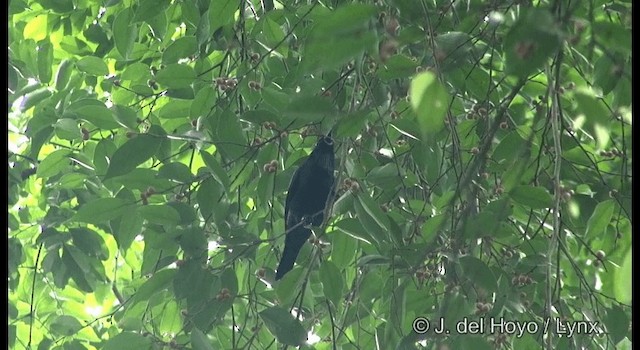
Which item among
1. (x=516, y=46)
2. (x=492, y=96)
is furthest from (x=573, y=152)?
(x=516, y=46)

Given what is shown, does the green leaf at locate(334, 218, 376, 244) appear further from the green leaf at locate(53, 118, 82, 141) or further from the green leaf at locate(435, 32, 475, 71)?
the green leaf at locate(53, 118, 82, 141)

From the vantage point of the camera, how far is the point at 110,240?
2512mm

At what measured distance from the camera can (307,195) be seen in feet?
5.19

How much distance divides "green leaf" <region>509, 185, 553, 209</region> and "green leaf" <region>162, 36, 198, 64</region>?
0.66 meters

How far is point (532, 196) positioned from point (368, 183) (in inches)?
14.1

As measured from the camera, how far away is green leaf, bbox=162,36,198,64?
1.64 m

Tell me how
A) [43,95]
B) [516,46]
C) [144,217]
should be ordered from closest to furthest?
1. [516,46]
2. [144,217]
3. [43,95]

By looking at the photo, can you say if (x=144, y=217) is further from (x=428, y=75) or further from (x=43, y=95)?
(x=428, y=75)

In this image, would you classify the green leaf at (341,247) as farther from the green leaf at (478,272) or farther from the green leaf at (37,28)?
the green leaf at (37,28)

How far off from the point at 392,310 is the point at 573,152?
0.40 meters

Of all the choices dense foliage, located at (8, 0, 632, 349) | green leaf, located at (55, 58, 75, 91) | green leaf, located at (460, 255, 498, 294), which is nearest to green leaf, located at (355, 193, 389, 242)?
dense foliage, located at (8, 0, 632, 349)

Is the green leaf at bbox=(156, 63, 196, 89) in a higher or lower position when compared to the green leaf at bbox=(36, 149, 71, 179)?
higher

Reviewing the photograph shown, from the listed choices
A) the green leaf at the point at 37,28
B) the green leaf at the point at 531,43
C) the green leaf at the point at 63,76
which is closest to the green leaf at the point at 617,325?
the green leaf at the point at 531,43

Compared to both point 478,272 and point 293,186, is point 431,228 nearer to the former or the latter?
point 478,272
